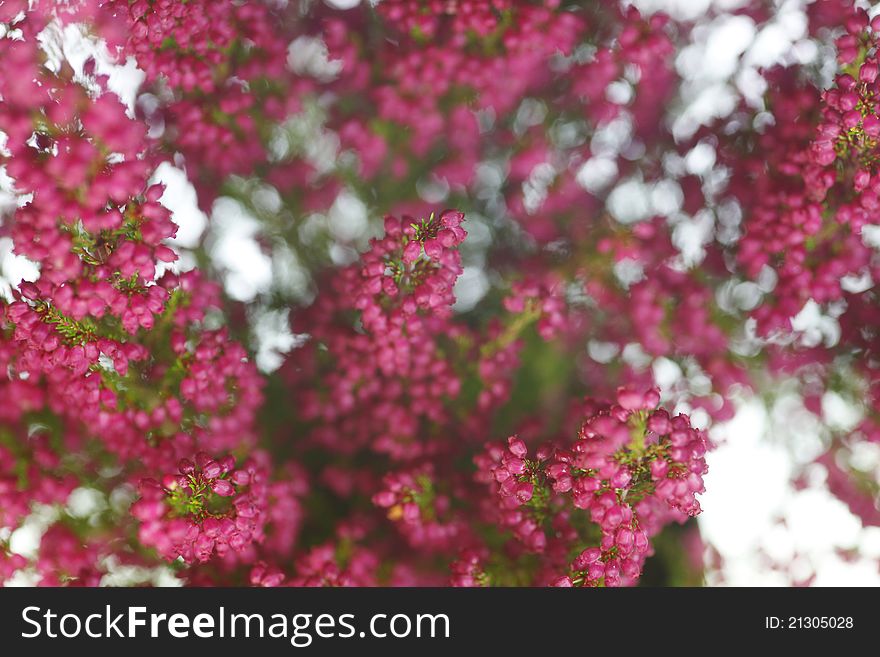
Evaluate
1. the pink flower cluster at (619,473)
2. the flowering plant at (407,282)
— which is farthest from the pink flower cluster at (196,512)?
the pink flower cluster at (619,473)

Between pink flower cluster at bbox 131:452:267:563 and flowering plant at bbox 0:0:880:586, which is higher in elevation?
flowering plant at bbox 0:0:880:586

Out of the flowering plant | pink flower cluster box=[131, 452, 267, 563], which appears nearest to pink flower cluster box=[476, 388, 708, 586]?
the flowering plant

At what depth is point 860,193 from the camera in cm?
72

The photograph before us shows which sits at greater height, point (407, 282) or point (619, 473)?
point (407, 282)

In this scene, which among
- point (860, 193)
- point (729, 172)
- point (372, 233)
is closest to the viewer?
point (860, 193)

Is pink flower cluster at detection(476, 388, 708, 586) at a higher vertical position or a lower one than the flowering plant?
lower

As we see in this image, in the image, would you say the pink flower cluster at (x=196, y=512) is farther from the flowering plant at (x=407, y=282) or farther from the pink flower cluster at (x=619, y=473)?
the pink flower cluster at (x=619, y=473)

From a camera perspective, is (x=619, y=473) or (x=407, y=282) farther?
(x=407, y=282)

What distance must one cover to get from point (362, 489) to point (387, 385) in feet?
0.49

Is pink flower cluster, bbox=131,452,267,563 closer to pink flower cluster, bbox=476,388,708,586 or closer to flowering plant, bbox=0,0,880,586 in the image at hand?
flowering plant, bbox=0,0,880,586

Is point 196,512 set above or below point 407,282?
below

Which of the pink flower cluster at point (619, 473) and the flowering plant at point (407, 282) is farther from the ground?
the flowering plant at point (407, 282)
